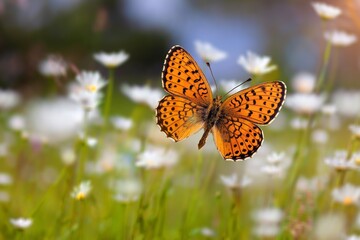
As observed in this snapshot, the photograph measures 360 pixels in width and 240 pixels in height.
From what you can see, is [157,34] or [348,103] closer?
[348,103]

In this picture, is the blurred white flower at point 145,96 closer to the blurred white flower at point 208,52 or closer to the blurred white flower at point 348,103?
the blurred white flower at point 208,52

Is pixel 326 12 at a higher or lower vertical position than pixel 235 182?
higher

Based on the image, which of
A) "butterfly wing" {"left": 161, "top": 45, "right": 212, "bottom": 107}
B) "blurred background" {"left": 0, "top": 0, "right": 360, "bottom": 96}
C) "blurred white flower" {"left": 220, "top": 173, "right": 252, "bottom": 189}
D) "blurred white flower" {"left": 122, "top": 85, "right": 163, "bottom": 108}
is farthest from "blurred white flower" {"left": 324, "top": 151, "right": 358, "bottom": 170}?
"blurred background" {"left": 0, "top": 0, "right": 360, "bottom": 96}

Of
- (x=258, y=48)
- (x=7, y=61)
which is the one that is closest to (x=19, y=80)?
(x=7, y=61)

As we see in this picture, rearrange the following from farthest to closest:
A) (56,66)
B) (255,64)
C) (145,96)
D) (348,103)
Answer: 1. (348,103)
2. (56,66)
3. (145,96)
4. (255,64)

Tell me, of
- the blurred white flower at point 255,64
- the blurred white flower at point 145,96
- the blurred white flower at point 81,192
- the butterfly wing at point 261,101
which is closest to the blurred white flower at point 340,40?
the blurred white flower at point 255,64

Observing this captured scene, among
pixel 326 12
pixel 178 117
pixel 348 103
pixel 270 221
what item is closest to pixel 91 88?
pixel 178 117

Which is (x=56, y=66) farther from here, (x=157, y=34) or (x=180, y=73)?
(x=157, y=34)
